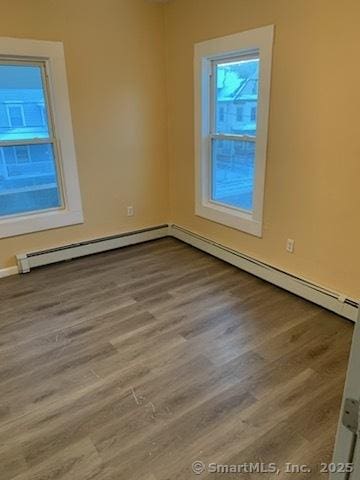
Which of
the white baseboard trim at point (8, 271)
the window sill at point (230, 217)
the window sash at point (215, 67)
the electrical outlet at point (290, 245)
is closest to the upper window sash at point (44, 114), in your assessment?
the white baseboard trim at point (8, 271)

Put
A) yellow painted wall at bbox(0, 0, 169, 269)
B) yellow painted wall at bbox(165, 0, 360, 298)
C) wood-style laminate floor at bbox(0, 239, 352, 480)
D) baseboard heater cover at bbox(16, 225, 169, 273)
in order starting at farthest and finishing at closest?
baseboard heater cover at bbox(16, 225, 169, 273) < yellow painted wall at bbox(0, 0, 169, 269) < yellow painted wall at bbox(165, 0, 360, 298) < wood-style laminate floor at bbox(0, 239, 352, 480)

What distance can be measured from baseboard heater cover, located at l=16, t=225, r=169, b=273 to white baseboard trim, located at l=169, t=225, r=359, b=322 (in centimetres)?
47

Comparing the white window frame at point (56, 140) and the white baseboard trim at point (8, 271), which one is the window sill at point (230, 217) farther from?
the white baseboard trim at point (8, 271)

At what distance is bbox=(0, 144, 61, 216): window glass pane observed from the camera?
3.41m

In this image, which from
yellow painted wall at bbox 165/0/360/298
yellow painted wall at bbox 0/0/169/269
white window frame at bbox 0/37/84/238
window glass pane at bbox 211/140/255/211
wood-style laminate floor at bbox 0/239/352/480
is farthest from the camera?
window glass pane at bbox 211/140/255/211

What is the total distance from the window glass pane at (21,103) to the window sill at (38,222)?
2.54 feet

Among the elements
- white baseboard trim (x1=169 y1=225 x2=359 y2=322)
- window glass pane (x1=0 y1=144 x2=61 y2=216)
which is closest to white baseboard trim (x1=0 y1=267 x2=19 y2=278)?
window glass pane (x1=0 y1=144 x2=61 y2=216)

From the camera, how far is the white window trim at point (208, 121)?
2875 millimetres

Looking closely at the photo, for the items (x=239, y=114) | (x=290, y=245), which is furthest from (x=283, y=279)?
(x=239, y=114)

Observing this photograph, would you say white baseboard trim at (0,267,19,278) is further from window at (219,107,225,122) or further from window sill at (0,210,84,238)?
window at (219,107,225,122)

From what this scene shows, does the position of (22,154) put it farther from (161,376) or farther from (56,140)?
(161,376)

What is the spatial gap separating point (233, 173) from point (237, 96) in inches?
29.3

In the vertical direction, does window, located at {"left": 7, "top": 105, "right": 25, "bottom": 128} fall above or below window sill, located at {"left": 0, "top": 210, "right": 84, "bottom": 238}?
above

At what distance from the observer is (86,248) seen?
3.93 meters
